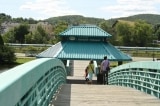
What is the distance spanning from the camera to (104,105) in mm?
9961

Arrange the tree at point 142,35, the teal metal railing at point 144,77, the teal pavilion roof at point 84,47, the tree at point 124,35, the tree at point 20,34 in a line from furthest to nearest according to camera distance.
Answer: the tree at point 20,34, the tree at point 124,35, the tree at point 142,35, the teal pavilion roof at point 84,47, the teal metal railing at point 144,77

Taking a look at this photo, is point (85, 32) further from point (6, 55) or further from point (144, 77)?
point (6, 55)

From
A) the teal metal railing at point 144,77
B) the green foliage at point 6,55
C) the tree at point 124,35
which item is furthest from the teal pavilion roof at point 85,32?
the tree at point 124,35

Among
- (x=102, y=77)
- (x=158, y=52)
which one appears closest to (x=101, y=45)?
(x=102, y=77)

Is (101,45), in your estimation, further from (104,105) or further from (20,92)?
(20,92)

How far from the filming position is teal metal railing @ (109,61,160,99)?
38.6 ft

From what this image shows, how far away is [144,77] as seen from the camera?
539 inches

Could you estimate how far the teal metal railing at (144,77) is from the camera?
11773 millimetres

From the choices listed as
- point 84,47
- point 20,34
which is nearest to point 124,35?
point 20,34

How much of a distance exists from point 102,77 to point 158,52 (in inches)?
3225

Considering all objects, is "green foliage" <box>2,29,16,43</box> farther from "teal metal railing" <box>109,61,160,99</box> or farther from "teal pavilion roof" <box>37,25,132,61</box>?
"teal metal railing" <box>109,61,160,99</box>

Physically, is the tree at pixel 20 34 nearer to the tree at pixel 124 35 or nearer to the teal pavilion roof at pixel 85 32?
the tree at pixel 124 35

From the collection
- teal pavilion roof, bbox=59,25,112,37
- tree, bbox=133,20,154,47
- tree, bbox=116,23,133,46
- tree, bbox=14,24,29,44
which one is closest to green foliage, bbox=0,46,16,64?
teal pavilion roof, bbox=59,25,112,37

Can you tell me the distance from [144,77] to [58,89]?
2.82m
